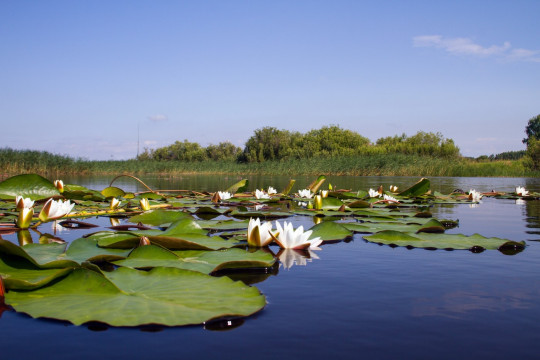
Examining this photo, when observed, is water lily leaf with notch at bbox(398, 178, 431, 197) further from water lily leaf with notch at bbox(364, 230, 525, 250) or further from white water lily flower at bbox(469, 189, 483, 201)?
water lily leaf with notch at bbox(364, 230, 525, 250)

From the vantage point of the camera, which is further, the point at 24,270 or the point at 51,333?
the point at 24,270

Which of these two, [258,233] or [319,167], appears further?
[319,167]

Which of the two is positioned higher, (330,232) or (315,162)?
(315,162)

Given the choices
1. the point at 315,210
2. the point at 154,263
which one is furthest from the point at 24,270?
the point at 315,210

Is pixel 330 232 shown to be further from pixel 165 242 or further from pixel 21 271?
pixel 21 271

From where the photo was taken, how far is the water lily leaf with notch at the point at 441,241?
173cm

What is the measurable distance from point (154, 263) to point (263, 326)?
58cm

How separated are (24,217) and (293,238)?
54.1 inches

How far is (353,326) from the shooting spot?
0.86 meters

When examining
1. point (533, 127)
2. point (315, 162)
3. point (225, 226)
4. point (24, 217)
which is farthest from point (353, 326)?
point (533, 127)

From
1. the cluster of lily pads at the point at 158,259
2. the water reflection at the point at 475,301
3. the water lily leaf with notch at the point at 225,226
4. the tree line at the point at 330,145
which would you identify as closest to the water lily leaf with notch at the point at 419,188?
the cluster of lily pads at the point at 158,259

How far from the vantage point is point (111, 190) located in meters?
3.88

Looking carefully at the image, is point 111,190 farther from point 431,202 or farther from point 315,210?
point 431,202

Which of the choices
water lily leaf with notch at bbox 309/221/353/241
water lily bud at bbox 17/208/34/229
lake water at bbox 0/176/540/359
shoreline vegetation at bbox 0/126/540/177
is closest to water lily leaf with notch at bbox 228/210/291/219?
water lily leaf with notch at bbox 309/221/353/241
